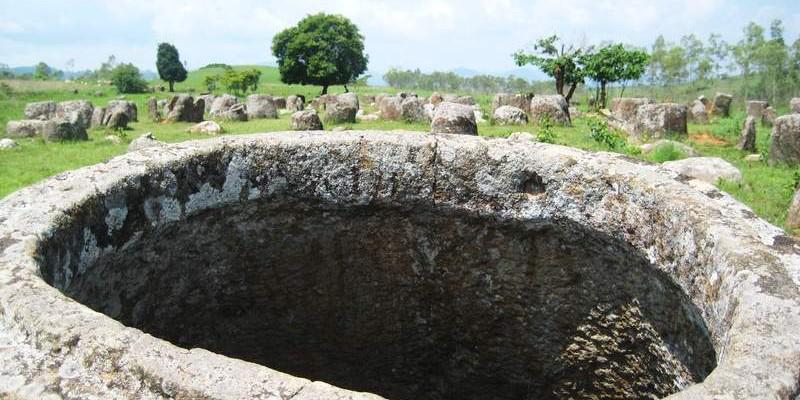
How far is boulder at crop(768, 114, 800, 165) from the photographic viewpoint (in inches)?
484

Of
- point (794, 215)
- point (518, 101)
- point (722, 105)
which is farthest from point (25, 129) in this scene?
point (722, 105)

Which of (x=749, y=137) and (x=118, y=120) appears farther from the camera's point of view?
(x=118, y=120)

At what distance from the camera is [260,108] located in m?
25.7

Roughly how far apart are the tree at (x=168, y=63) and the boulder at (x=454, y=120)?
65090mm

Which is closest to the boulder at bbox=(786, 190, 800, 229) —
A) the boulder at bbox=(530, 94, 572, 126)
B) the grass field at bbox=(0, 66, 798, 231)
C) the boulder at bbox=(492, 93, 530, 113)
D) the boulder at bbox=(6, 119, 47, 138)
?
the grass field at bbox=(0, 66, 798, 231)

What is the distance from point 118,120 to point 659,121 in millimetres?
17074

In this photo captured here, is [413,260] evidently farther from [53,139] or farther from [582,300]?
[53,139]

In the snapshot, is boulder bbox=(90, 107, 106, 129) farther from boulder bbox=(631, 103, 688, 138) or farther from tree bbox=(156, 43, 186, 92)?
tree bbox=(156, 43, 186, 92)

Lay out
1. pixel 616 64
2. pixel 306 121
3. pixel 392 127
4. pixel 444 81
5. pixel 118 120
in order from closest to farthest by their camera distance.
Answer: pixel 306 121 < pixel 392 127 < pixel 118 120 < pixel 616 64 < pixel 444 81

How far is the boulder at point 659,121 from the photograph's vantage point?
16906 mm

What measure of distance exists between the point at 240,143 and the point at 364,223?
0.84m

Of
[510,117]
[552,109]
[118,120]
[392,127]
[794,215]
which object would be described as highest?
[552,109]

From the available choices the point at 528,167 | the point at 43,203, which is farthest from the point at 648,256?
the point at 43,203

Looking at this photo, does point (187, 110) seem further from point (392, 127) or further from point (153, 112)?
point (392, 127)
